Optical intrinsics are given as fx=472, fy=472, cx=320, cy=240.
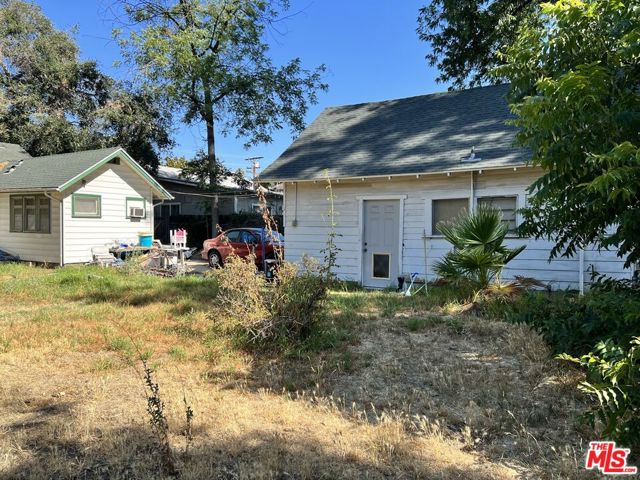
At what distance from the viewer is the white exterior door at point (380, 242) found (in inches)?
443

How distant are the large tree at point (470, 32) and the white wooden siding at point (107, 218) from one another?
13135 millimetres

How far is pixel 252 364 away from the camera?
5203 mm

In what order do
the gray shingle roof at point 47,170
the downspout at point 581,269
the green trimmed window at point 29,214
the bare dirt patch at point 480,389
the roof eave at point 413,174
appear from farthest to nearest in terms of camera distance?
the green trimmed window at point 29,214 → the gray shingle roof at point 47,170 → the roof eave at point 413,174 → the downspout at point 581,269 → the bare dirt patch at point 480,389

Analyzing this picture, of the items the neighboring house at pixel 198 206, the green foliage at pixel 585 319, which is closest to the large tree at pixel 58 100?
the neighboring house at pixel 198 206

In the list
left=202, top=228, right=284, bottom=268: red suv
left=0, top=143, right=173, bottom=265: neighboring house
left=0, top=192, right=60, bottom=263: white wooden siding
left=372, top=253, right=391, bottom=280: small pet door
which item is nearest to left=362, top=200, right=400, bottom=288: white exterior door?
left=372, top=253, right=391, bottom=280: small pet door

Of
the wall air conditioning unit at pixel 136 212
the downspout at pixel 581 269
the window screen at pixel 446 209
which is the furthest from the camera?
the wall air conditioning unit at pixel 136 212

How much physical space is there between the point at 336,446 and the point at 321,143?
10934 millimetres

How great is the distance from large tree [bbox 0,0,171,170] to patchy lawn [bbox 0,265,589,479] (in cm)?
2009

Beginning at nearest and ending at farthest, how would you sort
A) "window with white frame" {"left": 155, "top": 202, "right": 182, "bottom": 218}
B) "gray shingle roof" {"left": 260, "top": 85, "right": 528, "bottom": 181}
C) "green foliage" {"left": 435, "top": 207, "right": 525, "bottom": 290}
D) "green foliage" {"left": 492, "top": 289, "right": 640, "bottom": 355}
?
"green foliage" {"left": 492, "top": 289, "right": 640, "bottom": 355} → "green foliage" {"left": 435, "top": 207, "right": 525, "bottom": 290} → "gray shingle roof" {"left": 260, "top": 85, "right": 528, "bottom": 181} → "window with white frame" {"left": 155, "top": 202, "right": 182, "bottom": 218}

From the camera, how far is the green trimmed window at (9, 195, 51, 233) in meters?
16.3

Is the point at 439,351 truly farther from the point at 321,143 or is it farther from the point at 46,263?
the point at 46,263

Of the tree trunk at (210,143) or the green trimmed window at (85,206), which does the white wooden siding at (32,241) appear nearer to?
the green trimmed window at (85,206)

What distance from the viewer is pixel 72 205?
1594 cm

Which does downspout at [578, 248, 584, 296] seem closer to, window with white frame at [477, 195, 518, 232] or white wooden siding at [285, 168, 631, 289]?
white wooden siding at [285, 168, 631, 289]
